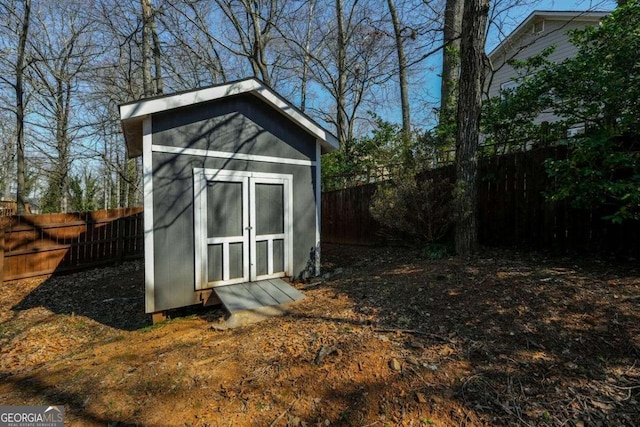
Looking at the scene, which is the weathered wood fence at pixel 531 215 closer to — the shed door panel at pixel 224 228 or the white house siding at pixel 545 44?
the shed door panel at pixel 224 228

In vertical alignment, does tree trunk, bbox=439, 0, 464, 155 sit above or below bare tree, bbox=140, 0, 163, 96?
below

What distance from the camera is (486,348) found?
2584 millimetres

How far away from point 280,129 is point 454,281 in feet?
12.5

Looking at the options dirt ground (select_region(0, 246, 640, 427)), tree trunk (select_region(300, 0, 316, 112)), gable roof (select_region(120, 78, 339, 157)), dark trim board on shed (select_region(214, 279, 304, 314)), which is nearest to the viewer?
dirt ground (select_region(0, 246, 640, 427))

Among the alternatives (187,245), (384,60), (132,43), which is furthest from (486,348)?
(132,43)

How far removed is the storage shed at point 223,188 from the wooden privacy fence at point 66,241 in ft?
11.8

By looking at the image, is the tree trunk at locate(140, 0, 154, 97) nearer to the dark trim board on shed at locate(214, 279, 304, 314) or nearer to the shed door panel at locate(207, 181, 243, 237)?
the shed door panel at locate(207, 181, 243, 237)

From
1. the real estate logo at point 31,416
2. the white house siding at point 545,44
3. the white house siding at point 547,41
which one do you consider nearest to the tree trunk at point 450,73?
the white house siding at point 547,41

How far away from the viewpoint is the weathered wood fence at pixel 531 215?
4539mm

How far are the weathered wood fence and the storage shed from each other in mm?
3318

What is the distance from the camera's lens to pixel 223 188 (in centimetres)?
482

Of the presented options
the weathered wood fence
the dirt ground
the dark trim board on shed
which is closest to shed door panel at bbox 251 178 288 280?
the dark trim board on shed

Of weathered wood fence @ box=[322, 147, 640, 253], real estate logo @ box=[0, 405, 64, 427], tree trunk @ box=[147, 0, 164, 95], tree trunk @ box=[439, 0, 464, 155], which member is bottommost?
real estate logo @ box=[0, 405, 64, 427]

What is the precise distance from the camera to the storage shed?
4.26 metres
